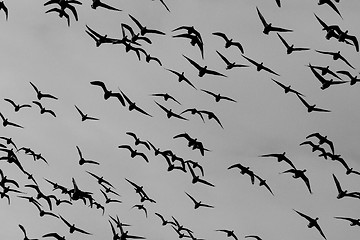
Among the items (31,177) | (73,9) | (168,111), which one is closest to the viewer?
(73,9)

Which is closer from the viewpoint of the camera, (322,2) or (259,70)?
(322,2)

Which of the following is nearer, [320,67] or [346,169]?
[320,67]

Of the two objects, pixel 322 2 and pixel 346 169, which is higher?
pixel 322 2

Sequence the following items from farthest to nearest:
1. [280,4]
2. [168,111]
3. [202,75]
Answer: [168,111] < [202,75] < [280,4]

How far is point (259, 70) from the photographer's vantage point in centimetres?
5141

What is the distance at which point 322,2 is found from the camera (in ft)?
147

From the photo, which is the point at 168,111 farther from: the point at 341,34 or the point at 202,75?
the point at 341,34

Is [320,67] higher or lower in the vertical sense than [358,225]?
higher

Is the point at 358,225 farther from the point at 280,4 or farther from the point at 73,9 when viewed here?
the point at 73,9

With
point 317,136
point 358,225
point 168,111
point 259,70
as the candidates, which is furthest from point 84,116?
point 358,225

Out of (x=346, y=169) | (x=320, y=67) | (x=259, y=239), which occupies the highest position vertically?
(x=320, y=67)

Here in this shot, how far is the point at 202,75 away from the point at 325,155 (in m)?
11.0

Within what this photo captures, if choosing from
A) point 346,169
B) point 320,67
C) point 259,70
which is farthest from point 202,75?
point 346,169

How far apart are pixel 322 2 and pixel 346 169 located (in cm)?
1451
